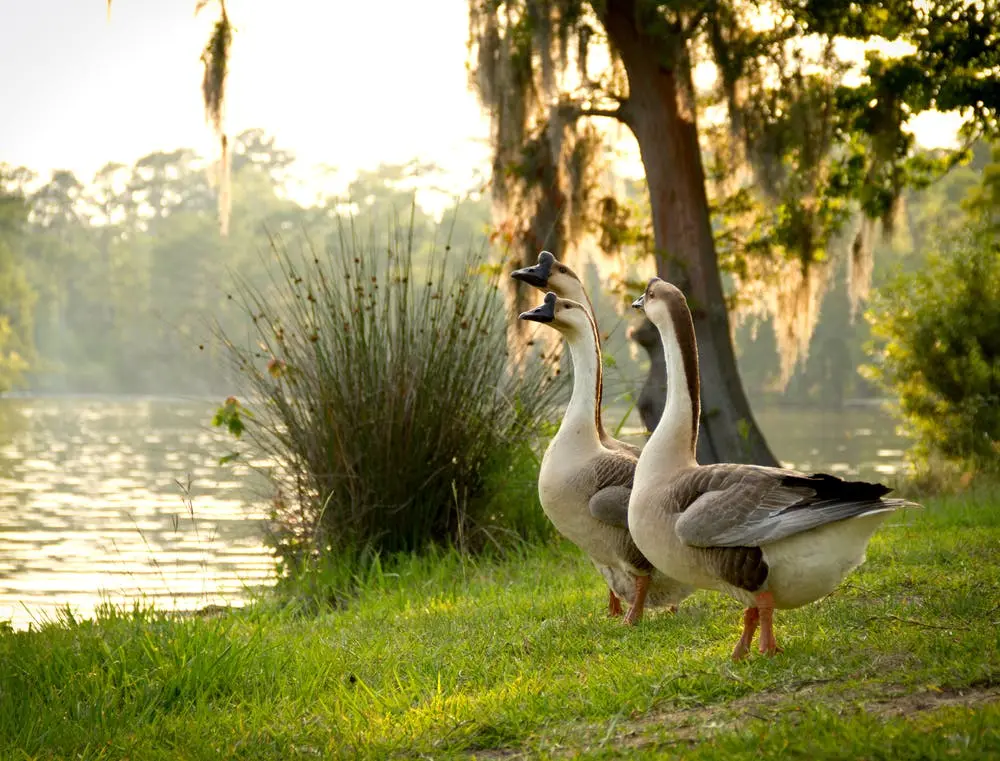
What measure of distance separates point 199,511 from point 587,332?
10252 millimetres

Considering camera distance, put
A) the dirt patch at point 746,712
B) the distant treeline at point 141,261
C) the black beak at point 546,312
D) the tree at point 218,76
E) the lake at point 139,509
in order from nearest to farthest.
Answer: the dirt patch at point 746,712, the black beak at point 546,312, the lake at point 139,509, the tree at point 218,76, the distant treeline at point 141,261

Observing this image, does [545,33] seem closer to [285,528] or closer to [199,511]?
[285,528]

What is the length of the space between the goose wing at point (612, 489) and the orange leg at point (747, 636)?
105 centimetres

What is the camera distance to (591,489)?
239 inches

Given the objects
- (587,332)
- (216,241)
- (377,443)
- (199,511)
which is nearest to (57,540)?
(199,511)

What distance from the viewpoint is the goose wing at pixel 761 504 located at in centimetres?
446

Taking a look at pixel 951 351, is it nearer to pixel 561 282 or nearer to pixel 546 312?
pixel 561 282

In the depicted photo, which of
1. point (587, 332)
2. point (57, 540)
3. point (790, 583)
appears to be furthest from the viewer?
point (57, 540)

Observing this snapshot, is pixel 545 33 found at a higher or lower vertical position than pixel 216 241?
lower

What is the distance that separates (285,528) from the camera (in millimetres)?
9594

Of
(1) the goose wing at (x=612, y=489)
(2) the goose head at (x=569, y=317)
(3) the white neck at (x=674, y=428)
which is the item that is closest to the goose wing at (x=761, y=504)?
(3) the white neck at (x=674, y=428)

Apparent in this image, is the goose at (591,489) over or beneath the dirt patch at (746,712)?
over

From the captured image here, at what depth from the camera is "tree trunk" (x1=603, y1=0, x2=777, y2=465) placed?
42.7ft

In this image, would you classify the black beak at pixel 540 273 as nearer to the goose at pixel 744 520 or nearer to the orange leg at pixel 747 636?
the goose at pixel 744 520
